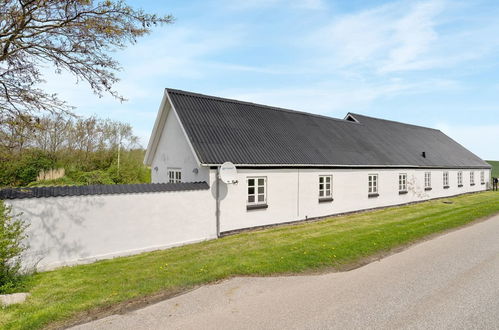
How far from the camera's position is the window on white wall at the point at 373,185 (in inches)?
720

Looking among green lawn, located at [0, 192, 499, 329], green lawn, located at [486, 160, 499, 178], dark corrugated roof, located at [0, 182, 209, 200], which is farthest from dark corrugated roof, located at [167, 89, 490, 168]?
green lawn, located at [486, 160, 499, 178]

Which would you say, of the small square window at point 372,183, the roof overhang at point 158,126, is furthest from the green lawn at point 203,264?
the roof overhang at point 158,126

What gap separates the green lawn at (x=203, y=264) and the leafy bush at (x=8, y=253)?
42 cm

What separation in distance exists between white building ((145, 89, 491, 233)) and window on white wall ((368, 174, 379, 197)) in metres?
0.06

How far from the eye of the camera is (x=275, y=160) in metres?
13.4

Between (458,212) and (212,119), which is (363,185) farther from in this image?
(212,119)

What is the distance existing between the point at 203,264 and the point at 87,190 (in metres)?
4.11

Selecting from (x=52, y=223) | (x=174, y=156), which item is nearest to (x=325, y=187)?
(x=174, y=156)

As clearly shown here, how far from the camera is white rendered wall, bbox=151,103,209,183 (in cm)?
1243

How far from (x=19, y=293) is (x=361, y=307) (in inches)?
271

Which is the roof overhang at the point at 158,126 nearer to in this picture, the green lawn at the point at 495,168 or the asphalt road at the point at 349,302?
the asphalt road at the point at 349,302

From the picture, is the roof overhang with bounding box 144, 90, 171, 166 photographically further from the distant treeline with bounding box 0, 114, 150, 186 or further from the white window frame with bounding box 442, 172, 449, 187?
the white window frame with bounding box 442, 172, 449, 187

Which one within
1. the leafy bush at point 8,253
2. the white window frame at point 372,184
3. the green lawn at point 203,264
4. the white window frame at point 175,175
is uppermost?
the white window frame at point 175,175

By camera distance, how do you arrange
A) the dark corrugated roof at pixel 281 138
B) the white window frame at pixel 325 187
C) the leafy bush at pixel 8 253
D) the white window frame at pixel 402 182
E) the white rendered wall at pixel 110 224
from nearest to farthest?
the leafy bush at pixel 8 253, the white rendered wall at pixel 110 224, the dark corrugated roof at pixel 281 138, the white window frame at pixel 325 187, the white window frame at pixel 402 182
